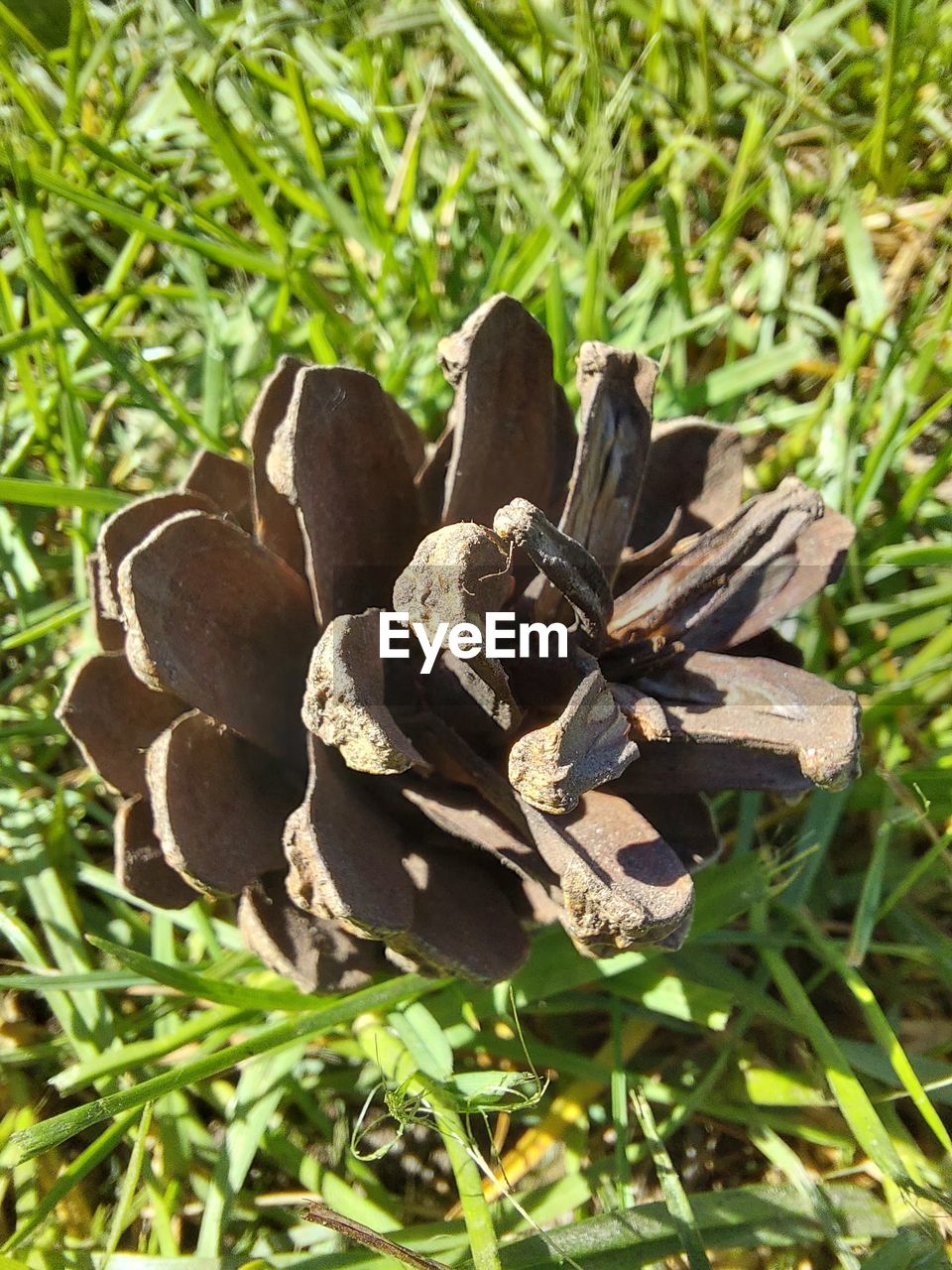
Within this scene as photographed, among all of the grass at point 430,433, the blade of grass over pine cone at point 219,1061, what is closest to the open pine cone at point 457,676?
the blade of grass over pine cone at point 219,1061

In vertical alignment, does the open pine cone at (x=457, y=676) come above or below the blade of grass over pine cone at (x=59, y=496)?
below

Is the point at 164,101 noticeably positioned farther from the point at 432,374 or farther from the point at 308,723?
the point at 308,723

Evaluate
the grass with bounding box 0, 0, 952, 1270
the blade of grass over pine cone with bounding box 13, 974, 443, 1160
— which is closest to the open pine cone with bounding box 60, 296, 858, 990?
the blade of grass over pine cone with bounding box 13, 974, 443, 1160

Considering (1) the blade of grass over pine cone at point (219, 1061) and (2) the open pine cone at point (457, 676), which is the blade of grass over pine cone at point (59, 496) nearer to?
(2) the open pine cone at point (457, 676)

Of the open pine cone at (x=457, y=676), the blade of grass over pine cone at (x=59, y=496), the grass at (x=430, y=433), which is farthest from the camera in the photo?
the blade of grass over pine cone at (x=59, y=496)

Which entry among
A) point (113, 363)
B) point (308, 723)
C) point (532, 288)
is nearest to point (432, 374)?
point (532, 288)

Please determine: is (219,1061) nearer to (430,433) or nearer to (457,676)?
(457,676)

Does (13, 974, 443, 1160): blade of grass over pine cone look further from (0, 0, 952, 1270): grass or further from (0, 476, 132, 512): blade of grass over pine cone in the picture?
(0, 476, 132, 512): blade of grass over pine cone
